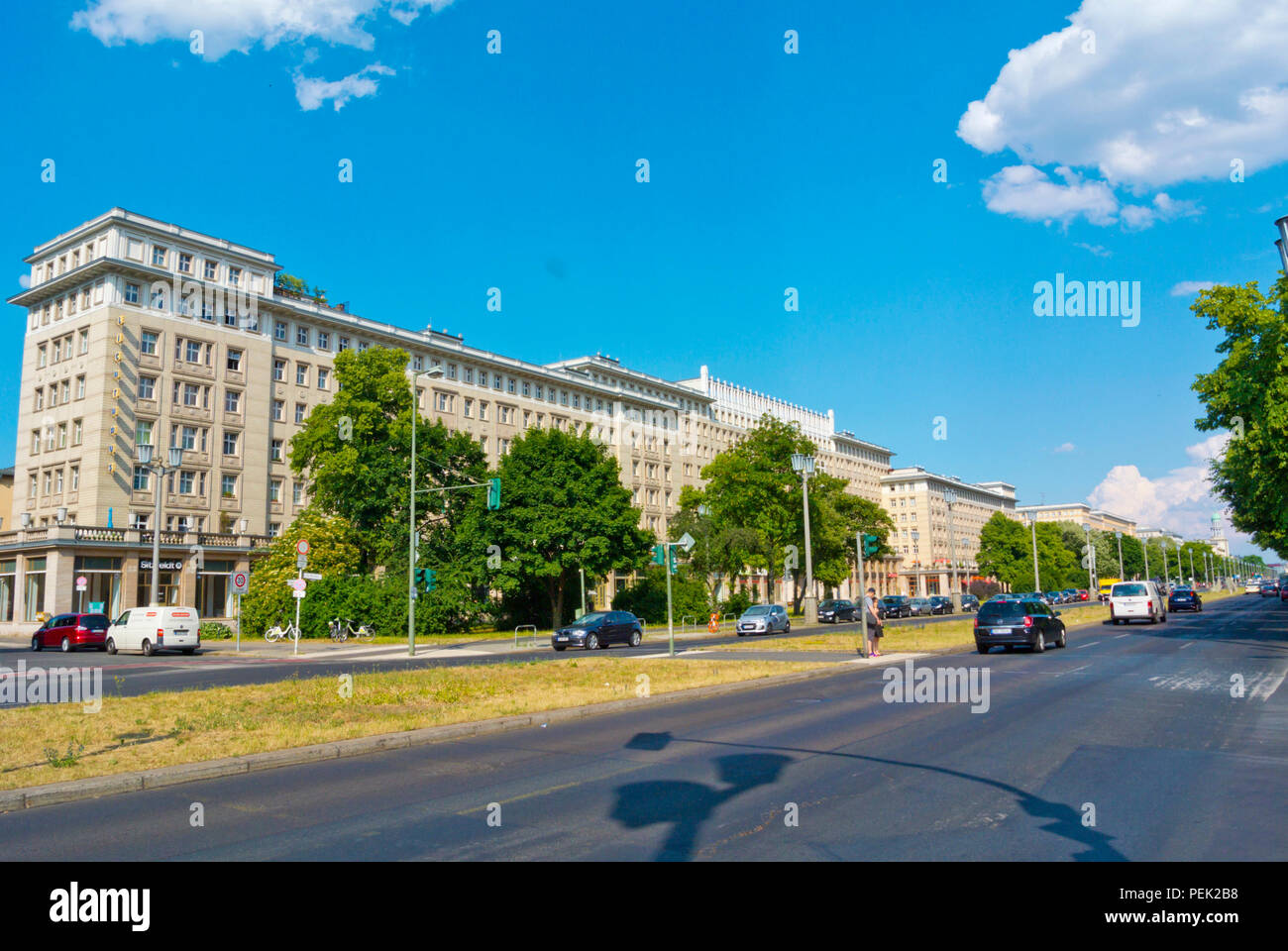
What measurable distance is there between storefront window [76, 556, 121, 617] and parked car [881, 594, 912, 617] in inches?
1966

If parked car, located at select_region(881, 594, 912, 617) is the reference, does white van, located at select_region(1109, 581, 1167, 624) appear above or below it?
above

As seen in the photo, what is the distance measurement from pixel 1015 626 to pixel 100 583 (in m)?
49.0

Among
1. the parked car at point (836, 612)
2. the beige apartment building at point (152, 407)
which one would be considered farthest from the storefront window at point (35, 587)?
the parked car at point (836, 612)

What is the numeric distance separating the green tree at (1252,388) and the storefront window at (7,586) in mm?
61924

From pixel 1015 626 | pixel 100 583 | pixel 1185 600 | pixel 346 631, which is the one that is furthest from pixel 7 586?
pixel 1185 600

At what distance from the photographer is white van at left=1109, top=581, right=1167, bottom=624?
138 ft

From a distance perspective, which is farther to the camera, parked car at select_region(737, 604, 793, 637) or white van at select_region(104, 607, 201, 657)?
parked car at select_region(737, 604, 793, 637)

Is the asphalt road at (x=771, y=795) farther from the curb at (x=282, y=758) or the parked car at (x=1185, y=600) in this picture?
the parked car at (x=1185, y=600)

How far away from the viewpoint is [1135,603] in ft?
138

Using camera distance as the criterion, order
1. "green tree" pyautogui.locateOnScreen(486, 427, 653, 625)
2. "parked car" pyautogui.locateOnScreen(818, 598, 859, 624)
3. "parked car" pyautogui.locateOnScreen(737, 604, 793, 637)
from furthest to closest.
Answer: "parked car" pyautogui.locateOnScreen(818, 598, 859, 624)
"green tree" pyautogui.locateOnScreen(486, 427, 653, 625)
"parked car" pyautogui.locateOnScreen(737, 604, 793, 637)

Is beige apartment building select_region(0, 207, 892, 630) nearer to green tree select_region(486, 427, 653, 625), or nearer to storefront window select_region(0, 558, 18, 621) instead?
storefront window select_region(0, 558, 18, 621)

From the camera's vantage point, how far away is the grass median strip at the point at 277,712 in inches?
385

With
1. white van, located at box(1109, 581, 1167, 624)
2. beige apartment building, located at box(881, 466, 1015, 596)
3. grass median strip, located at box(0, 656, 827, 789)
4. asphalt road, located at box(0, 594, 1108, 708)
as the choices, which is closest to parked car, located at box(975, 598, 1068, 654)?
grass median strip, located at box(0, 656, 827, 789)
